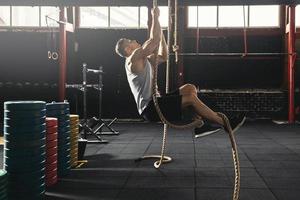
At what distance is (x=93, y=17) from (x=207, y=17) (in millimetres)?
2996

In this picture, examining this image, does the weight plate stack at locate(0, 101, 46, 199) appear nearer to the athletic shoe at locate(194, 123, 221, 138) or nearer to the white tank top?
the white tank top

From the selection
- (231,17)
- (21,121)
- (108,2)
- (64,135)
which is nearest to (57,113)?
(64,135)

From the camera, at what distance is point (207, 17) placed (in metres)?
9.21

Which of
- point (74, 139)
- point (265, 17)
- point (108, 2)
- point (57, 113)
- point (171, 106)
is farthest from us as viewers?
point (265, 17)

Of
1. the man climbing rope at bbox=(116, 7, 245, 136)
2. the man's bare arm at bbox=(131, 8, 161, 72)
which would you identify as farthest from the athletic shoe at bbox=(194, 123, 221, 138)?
the man's bare arm at bbox=(131, 8, 161, 72)

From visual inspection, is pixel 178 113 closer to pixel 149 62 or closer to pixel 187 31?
pixel 149 62

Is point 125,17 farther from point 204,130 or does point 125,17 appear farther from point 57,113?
point 204,130

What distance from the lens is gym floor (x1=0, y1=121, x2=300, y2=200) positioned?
277 centimetres

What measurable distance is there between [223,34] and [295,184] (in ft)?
21.5

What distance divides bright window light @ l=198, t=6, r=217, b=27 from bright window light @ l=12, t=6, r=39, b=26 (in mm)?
4301

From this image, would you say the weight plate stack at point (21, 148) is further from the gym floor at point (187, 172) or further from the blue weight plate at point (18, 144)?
the gym floor at point (187, 172)

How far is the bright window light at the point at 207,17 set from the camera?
9164 millimetres

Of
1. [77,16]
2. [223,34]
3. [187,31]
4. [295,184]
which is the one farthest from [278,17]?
[295,184]

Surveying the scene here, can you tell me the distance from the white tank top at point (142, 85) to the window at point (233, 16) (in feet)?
20.7
